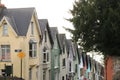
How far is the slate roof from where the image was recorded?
43.3 metres

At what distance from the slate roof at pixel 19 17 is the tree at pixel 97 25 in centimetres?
1751

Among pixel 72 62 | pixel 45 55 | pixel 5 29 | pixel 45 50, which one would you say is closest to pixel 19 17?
pixel 5 29

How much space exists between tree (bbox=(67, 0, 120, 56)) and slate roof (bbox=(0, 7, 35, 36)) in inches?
689

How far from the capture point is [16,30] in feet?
141

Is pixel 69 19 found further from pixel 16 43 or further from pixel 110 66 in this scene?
pixel 16 43

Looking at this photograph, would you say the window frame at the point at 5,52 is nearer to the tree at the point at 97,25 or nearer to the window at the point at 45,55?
the window at the point at 45,55

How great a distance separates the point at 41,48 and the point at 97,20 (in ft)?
80.7

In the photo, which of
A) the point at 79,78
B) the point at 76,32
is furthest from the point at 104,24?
the point at 79,78

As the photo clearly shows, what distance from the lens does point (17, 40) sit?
141 ft

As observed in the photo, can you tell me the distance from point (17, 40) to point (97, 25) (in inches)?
763

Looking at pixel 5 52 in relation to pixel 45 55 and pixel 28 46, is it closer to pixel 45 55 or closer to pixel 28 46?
pixel 28 46

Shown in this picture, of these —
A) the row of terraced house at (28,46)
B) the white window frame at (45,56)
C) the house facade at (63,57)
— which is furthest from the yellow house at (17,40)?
the house facade at (63,57)

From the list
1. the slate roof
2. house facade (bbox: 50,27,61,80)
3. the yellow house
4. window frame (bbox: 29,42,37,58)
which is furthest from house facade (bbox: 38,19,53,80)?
the slate roof

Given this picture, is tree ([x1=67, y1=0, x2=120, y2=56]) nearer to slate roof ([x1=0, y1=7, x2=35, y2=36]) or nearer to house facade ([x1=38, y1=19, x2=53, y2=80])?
slate roof ([x1=0, y1=7, x2=35, y2=36])
